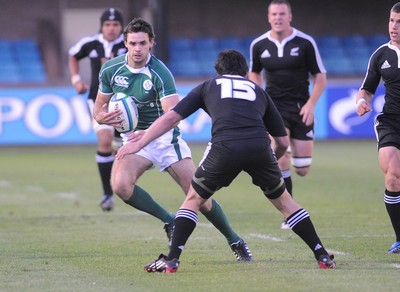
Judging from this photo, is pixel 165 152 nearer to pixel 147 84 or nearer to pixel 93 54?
pixel 147 84

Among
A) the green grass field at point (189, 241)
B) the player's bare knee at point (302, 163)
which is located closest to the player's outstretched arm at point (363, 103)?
the green grass field at point (189, 241)

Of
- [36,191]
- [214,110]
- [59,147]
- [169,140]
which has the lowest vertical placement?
[59,147]

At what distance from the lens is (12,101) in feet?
75.5

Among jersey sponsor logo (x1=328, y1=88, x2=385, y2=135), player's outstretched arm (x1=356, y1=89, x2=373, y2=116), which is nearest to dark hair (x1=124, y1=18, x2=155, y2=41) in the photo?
player's outstretched arm (x1=356, y1=89, x2=373, y2=116)

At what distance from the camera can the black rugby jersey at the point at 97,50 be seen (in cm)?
1366

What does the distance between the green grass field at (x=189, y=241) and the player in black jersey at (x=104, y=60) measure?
0.47 m

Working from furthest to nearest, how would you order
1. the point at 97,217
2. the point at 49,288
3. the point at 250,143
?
the point at 97,217 < the point at 250,143 < the point at 49,288

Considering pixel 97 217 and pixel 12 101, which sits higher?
pixel 97 217

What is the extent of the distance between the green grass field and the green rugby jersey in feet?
4.41

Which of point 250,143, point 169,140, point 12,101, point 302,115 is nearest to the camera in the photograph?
point 250,143

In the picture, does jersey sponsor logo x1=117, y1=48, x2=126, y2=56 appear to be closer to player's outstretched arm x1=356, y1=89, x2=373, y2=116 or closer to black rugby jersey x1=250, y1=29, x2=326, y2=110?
black rugby jersey x1=250, y1=29, x2=326, y2=110

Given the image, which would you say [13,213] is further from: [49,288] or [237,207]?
[49,288]

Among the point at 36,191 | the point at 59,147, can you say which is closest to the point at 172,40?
the point at 59,147

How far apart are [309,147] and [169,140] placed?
9.54ft
